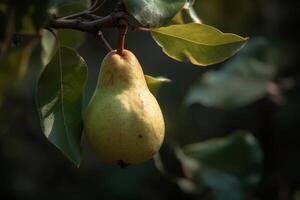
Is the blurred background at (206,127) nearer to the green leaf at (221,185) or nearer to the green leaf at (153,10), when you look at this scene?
the green leaf at (221,185)

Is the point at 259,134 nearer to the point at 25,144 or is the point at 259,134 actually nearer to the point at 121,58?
the point at 25,144

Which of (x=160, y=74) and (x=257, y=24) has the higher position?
(x=257, y=24)

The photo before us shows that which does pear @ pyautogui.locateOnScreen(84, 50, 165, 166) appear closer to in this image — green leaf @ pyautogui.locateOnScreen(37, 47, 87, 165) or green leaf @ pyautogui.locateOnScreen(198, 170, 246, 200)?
green leaf @ pyautogui.locateOnScreen(37, 47, 87, 165)

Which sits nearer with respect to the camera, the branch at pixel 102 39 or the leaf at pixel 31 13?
the leaf at pixel 31 13

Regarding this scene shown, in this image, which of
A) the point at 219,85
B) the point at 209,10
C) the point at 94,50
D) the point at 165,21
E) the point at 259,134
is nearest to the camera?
the point at 165,21

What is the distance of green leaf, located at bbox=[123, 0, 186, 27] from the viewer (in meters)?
1.11

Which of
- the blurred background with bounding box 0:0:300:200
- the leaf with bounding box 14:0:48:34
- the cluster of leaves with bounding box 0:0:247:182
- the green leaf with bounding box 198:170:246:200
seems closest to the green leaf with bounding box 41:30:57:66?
the blurred background with bounding box 0:0:300:200

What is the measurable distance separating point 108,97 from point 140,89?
5 centimetres

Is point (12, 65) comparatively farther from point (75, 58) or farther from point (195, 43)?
point (195, 43)

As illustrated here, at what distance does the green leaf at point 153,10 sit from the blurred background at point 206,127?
186 mm

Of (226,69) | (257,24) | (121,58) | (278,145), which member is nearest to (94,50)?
(257,24)

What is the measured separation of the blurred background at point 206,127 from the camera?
1823 mm

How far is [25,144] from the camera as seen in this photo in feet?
9.71

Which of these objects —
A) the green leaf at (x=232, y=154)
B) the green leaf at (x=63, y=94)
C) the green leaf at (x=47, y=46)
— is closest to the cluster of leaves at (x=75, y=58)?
the green leaf at (x=63, y=94)
